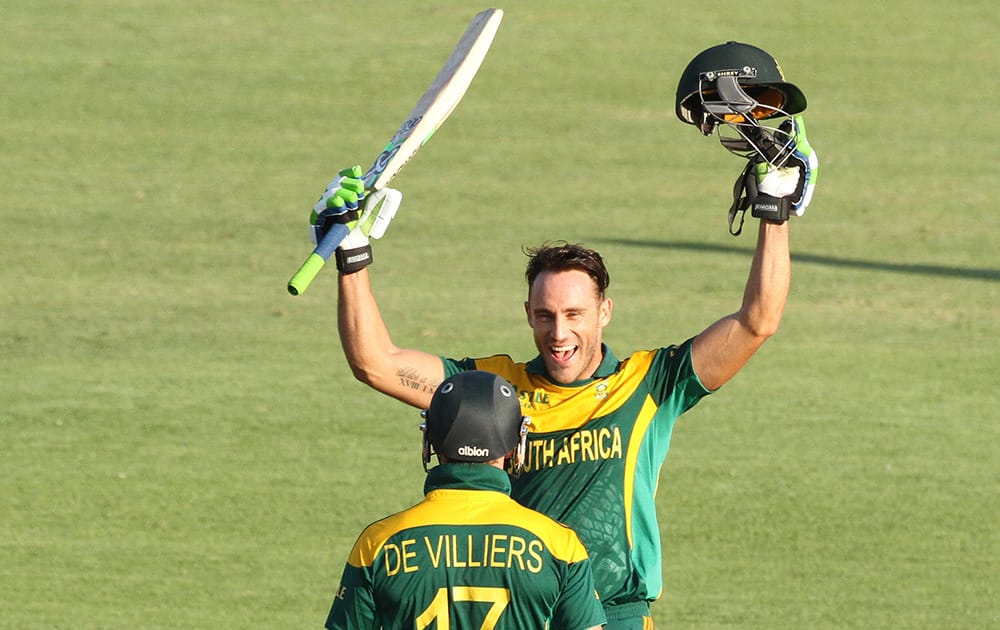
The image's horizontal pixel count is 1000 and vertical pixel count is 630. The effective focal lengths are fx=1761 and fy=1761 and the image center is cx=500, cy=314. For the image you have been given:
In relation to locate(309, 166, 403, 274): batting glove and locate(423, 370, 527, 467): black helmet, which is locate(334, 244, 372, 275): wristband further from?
locate(423, 370, 527, 467): black helmet

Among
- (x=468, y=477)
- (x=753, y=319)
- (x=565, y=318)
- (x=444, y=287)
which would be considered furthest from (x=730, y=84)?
(x=444, y=287)

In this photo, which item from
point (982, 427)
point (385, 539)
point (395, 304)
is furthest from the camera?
point (395, 304)

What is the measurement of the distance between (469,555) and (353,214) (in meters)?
1.66

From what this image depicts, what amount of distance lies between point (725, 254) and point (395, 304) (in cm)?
391

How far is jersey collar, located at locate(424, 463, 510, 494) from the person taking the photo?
491 centimetres

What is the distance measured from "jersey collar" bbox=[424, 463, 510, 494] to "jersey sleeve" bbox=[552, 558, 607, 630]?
12.5 inches

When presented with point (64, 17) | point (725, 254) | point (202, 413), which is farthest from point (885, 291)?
point (64, 17)

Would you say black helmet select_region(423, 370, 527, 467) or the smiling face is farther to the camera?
the smiling face

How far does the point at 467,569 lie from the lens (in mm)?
4770

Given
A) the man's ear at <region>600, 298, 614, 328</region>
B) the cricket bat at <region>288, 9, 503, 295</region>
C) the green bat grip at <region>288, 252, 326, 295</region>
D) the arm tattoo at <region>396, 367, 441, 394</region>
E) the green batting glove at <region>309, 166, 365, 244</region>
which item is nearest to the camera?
the green bat grip at <region>288, 252, 326, 295</region>

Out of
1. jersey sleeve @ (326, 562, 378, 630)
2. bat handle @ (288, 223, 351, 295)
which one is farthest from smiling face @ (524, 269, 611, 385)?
jersey sleeve @ (326, 562, 378, 630)

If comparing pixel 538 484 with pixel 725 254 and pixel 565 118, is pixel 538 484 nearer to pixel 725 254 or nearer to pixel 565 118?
pixel 725 254

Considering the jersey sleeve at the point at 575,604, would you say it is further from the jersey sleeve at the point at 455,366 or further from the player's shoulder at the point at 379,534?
the jersey sleeve at the point at 455,366

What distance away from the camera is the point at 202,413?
12742 mm
